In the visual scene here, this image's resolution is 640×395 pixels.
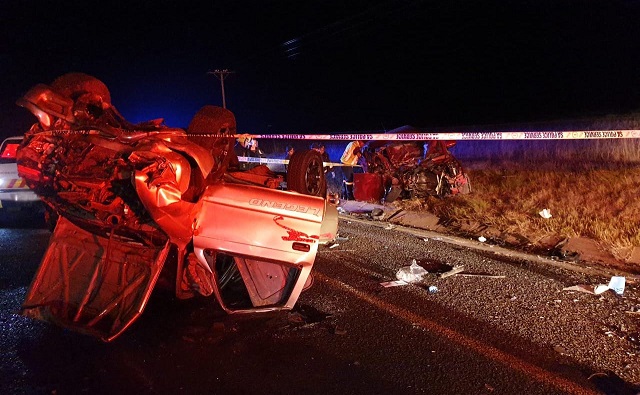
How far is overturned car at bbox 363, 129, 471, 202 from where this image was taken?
9.80 m

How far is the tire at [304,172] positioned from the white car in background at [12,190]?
241 inches

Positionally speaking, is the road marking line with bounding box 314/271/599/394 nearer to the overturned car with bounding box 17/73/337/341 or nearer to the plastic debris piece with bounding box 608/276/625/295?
the overturned car with bounding box 17/73/337/341

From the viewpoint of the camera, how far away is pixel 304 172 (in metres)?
4.91

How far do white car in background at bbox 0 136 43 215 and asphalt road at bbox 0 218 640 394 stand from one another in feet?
12.5

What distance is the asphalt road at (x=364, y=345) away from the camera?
11.1 feet

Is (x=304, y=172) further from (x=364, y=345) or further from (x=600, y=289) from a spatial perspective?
(x=600, y=289)

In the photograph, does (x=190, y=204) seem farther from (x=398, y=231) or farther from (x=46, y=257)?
(x=398, y=231)

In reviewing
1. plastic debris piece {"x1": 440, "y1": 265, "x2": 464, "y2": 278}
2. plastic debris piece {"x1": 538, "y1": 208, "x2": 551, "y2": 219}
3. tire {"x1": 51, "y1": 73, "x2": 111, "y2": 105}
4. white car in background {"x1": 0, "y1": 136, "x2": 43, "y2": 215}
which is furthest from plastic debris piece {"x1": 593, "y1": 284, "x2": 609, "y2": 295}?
white car in background {"x1": 0, "y1": 136, "x2": 43, "y2": 215}

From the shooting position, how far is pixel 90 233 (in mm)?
4211

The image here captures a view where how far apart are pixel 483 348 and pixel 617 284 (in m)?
2.25

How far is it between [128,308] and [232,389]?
110 cm

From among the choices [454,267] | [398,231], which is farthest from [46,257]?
[398,231]

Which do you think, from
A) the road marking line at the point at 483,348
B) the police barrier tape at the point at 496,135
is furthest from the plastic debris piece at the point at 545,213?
the road marking line at the point at 483,348

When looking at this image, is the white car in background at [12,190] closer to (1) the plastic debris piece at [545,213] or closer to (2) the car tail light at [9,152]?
(2) the car tail light at [9,152]
